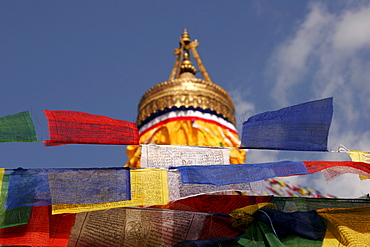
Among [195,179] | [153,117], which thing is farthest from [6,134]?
[153,117]

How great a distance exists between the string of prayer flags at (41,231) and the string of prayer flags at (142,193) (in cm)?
18

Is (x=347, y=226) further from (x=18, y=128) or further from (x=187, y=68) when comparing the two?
(x=187, y=68)

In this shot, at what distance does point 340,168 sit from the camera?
2.44m

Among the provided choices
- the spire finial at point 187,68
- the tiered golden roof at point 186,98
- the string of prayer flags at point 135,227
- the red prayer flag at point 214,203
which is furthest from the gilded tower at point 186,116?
the string of prayer flags at point 135,227

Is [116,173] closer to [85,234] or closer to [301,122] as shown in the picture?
[85,234]

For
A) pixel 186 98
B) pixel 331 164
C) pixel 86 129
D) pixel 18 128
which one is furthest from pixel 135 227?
pixel 186 98

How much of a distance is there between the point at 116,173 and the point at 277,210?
804 millimetres

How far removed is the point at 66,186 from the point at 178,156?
681 mm

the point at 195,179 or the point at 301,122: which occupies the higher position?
the point at 301,122

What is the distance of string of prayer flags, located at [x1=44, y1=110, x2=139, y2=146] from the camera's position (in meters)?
2.04

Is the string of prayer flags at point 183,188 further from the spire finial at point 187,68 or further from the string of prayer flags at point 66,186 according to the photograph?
the spire finial at point 187,68

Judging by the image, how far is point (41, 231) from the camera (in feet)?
6.61

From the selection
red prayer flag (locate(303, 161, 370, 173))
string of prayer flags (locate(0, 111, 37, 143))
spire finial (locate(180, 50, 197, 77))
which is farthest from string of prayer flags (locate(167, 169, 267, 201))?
spire finial (locate(180, 50, 197, 77))

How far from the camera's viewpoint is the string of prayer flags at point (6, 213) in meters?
1.88
